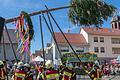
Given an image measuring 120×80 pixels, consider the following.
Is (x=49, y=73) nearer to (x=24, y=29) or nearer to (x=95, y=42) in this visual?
(x=24, y=29)

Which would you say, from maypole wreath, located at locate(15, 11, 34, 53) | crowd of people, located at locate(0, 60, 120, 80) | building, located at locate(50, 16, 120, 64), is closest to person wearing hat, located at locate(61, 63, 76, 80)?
crowd of people, located at locate(0, 60, 120, 80)

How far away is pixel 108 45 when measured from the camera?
270 feet

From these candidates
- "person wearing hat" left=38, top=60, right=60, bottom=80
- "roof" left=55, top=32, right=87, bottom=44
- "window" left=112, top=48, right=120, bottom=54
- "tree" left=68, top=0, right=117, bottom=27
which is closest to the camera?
"person wearing hat" left=38, top=60, right=60, bottom=80

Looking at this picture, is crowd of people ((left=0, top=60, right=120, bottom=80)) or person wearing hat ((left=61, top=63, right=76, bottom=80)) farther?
person wearing hat ((left=61, top=63, right=76, bottom=80))

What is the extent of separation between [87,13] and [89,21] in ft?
1.43

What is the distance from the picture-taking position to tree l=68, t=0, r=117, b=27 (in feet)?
57.7

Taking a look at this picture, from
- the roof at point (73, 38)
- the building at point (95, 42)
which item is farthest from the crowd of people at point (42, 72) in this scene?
the roof at point (73, 38)

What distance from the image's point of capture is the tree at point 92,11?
57.7 feet

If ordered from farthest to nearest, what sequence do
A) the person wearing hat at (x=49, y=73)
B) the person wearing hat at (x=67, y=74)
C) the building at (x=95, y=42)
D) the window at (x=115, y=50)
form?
the window at (x=115, y=50) < the building at (x=95, y=42) < the person wearing hat at (x=67, y=74) < the person wearing hat at (x=49, y=73)

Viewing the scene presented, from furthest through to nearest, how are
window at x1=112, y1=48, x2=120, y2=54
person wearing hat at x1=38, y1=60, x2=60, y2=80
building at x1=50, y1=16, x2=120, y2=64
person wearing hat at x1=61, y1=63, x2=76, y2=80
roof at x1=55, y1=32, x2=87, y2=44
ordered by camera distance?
window at x1=112, y1=48, x2=120, y2=54
building at x1=50, y1=16, x2=120, y2=64
roof at x1=55, y1=32, x2=87, y2=44
person wearing hat at x1=61, y1=63, x2=76, y2=80
person wearing hat at x1=38, y1=60, x2=60, y2=80

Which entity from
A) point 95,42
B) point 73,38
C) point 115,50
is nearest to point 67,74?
point 73,38

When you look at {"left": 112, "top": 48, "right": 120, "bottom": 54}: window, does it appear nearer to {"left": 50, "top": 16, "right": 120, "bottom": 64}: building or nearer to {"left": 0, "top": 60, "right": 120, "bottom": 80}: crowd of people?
{"left": 50, "top": 16, "right": 120, "bottom": 64}: building

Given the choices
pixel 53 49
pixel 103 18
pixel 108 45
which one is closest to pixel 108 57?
pixel 108 45

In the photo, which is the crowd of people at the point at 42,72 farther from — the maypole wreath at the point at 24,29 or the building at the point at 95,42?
the building at the point at 95,42
